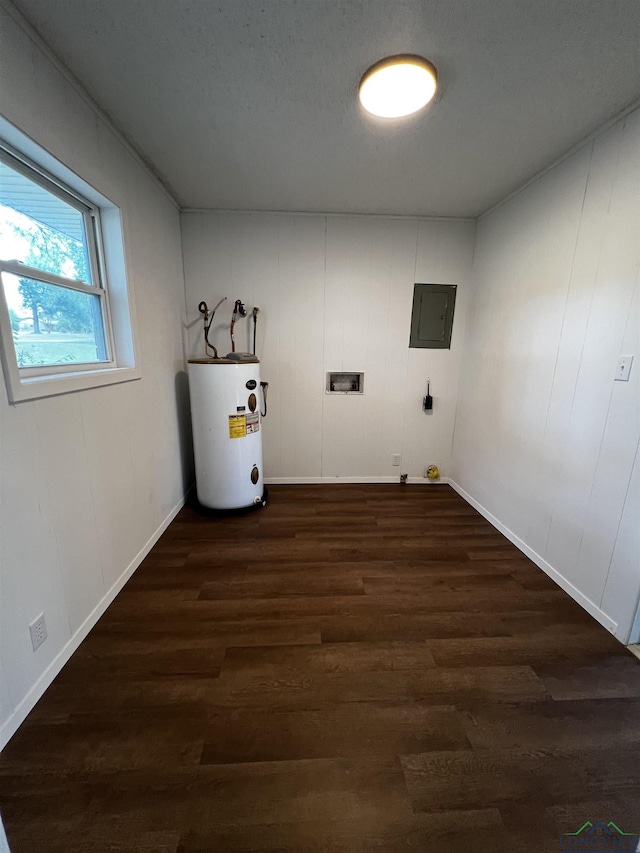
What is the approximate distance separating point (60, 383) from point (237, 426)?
1.25 metres

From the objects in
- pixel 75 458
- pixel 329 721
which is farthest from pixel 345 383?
pixel 329 721

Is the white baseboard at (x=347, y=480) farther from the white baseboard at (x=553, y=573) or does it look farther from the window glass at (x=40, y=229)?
the window glass at (x=40, y=229)

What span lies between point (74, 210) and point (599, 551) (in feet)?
10.7

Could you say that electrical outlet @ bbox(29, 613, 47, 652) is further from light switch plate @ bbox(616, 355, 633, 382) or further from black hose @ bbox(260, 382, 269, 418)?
light switch plate @ bbox(616, 355, 633, 382)

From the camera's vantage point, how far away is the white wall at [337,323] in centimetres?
274

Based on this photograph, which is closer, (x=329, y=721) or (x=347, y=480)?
(x=329, y=721)

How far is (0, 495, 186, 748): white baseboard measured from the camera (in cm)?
107

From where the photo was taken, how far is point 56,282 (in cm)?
141

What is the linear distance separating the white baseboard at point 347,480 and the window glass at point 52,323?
1.91 metres

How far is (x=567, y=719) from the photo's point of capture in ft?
3.83

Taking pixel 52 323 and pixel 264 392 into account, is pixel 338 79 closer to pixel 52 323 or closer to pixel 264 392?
pixel 52 323

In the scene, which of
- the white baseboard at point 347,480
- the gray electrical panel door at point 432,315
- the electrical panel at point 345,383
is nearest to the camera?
the gray electrical panel door at point 432,315

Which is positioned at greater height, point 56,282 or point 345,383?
point 56,282

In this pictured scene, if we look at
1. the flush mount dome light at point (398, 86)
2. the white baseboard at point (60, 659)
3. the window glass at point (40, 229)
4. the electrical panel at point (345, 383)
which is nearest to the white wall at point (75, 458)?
the white baseboard at point (60, 659)
